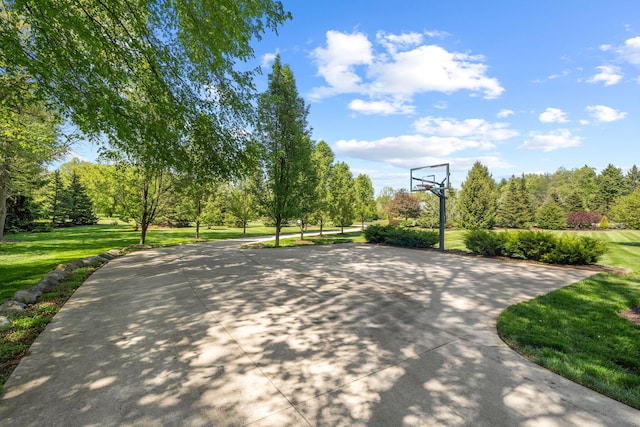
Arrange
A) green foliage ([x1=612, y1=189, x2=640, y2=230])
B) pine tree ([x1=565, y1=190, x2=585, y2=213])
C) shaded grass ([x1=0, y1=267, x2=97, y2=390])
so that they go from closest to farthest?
shaded grass ([x1=0, y1=267, x2=97, y2=390]), green foliage ([x1=612, y1=189, x2=640, y2=230]), pine tree ([x1=565, y1=190, x2=585, y2=213])

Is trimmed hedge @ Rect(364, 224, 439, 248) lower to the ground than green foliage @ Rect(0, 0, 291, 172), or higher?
lower

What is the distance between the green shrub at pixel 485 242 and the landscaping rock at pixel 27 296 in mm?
14039

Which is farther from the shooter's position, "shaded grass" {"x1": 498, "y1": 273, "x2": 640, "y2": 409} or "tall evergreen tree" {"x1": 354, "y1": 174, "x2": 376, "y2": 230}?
"tall evergreen tree" {"x1": 354, "y1": 174, "x2": 376, "y2": 230}

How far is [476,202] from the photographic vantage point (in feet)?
106

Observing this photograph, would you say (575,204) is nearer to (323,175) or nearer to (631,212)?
(631,212)

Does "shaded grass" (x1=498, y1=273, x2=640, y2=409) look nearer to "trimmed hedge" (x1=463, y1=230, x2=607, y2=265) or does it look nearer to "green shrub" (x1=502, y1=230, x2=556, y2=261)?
"trimmed hedge" (x1=463, y1=230, x2=607, y2=265)

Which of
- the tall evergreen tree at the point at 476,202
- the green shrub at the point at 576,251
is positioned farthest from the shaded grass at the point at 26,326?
the tall evergreen tree at the point at 476,202

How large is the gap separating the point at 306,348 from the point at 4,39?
6238mm

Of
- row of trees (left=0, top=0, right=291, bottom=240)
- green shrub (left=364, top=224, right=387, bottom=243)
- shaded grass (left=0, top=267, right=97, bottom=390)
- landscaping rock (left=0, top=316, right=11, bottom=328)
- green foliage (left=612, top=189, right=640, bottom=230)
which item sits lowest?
shaded grass (left=0, top=267, right=97, bottom=390)

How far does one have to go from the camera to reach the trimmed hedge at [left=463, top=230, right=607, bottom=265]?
9070 millimetres

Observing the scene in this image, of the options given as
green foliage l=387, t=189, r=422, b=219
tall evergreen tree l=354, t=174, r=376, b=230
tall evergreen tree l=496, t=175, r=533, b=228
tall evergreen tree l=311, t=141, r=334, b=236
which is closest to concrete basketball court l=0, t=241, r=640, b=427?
tall evergreen tree l=311, t=141, r=334, b=236

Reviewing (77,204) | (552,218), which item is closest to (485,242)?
(552,218)

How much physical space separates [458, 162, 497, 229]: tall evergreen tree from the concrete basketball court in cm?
2918

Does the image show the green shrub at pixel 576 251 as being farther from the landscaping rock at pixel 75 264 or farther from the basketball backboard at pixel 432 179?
the landscaping rock at pixel 75 264
